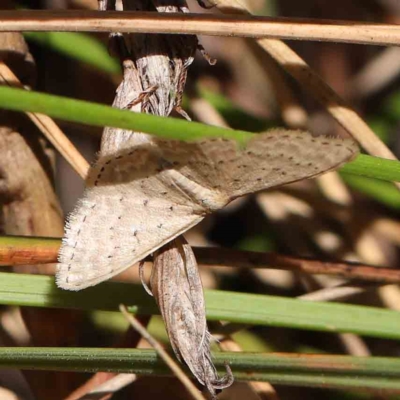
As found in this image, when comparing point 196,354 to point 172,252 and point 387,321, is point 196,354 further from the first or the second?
point 387,321

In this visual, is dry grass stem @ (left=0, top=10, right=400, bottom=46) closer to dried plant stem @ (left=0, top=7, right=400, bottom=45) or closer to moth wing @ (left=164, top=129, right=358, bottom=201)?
dried plant stem @ (left=0, top=7, right=400, bottom=45)

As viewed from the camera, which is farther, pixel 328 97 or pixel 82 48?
pixel 82 48

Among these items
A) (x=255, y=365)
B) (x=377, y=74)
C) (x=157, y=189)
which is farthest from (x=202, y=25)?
(x=377, y=74)

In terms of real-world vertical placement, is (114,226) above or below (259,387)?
above

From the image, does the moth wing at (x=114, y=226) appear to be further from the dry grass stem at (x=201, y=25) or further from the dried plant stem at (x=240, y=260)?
the dry grass stem at (x=201, y=25)

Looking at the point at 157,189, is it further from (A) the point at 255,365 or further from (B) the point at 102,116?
(A) the point at 255,365

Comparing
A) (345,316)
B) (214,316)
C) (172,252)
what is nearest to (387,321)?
(345,316)

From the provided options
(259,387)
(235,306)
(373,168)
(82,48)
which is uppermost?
(82,48)

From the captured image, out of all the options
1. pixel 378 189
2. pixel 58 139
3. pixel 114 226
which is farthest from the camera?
pixel 378 189

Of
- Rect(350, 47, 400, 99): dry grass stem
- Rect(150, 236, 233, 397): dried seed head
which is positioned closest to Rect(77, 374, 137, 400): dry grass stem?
Rect(150, 236, 233, 397): dried seed head
